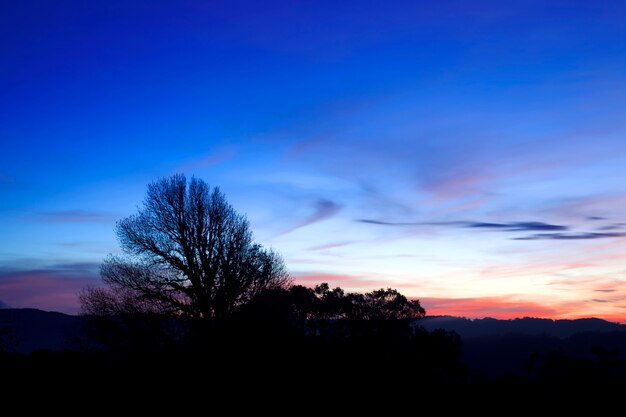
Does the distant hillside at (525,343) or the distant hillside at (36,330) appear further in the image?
the distant hillside at (36,330)

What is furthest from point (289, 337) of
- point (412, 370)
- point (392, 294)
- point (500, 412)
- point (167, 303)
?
point (392, 294)

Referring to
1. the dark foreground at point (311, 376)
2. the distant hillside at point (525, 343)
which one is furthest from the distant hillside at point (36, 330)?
→ the distant hillside at point (525, 343)

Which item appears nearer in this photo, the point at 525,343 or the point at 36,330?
the point at 525,343

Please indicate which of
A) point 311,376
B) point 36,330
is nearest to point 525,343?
point 311,376

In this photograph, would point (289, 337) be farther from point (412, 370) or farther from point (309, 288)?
point (309, 288)

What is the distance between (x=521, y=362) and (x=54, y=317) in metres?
60.4

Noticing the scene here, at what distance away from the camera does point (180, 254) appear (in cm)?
3086

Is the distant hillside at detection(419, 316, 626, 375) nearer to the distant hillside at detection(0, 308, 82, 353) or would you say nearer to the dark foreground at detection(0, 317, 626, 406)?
the dark foreground at detection(0, 317, 626, 406)

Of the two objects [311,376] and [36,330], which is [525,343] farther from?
[36,330]

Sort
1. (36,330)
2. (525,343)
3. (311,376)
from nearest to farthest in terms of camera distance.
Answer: (311,376), (525,343), (36,330)

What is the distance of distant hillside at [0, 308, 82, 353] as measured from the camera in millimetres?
16781

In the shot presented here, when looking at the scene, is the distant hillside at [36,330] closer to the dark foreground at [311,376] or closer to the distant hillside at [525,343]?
the dark foreground at [311,376]

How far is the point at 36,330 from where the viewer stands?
168 ft

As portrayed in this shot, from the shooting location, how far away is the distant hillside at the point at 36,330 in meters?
16.8
